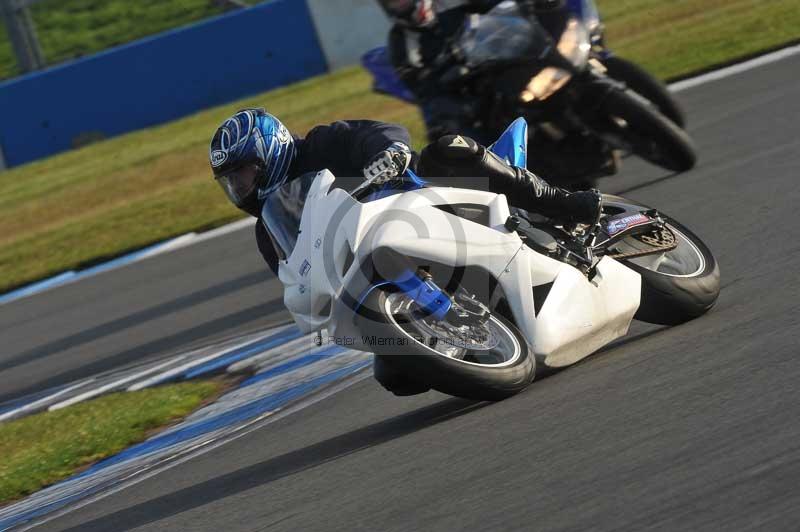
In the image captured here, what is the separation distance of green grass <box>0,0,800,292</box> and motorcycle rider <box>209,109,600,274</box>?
734cm

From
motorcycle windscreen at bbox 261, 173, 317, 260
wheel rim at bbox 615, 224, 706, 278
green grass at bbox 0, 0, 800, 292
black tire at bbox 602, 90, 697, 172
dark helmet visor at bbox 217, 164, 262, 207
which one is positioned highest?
dark helmet visor at bbox 217, 164, 262, 207

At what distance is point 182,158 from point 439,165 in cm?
1253

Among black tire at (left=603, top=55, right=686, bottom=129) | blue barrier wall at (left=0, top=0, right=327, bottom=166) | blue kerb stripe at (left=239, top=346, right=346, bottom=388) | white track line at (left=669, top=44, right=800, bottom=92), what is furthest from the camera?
blue barrier wall at (left=0, top=0, right=327, bottom=166)

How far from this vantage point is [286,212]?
529cm

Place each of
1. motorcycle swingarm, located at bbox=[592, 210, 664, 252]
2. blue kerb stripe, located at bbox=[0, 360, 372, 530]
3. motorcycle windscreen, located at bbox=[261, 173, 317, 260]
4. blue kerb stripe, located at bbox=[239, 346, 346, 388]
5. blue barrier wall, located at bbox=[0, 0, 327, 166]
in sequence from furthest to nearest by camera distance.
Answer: blue barrier wall, located at bbox=[0, 0, 327, 166] < blue kerb stripe, located at bbox=[239, 346, 346, 388] < blue kerb stripe, located at bbox=[0, 360, 372, 530] < motorcycle swingarm, located at bbox=[592, 210, 664, 252] < motorcycle windscreen, located at bbox=[261, 173, 317, 260]

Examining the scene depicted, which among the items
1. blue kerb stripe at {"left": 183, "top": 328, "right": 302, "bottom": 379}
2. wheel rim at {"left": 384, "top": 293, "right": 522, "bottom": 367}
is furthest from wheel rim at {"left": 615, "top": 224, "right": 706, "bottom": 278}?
blue kerb stripe at {"left": 183, "top": 328, "right": 302, "bottom": 379}

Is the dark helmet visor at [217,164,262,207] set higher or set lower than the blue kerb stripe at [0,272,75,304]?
higher

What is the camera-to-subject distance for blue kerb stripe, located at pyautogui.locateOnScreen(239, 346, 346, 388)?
7105 millimetres

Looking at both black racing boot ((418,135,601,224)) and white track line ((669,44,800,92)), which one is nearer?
black racing boot ((418,135,601,224))

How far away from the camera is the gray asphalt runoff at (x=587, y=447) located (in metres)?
3.72

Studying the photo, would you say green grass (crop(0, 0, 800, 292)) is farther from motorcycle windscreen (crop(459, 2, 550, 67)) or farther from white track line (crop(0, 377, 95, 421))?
motorcycle windscreen (crop(459, 2, 550, 67))

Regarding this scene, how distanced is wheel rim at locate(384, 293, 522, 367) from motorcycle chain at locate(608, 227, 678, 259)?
919 mm

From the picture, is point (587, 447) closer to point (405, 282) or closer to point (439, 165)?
point (405, 282)

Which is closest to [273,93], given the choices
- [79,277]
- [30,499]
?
[79,277]
